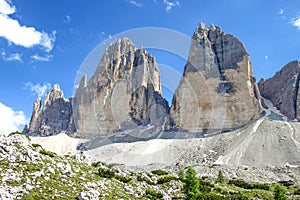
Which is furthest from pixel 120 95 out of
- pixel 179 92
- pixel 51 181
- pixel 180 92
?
pixel 51 181

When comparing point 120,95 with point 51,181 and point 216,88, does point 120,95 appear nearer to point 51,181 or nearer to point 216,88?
point 216,88

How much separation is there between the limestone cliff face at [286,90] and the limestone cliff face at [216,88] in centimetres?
1378

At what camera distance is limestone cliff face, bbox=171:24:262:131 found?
123 m

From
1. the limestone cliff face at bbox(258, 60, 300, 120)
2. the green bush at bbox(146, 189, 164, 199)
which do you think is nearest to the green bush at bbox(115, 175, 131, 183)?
the green bush at bbox(146, 189, 164, 199)

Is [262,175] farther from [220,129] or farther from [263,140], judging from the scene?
[220,129]

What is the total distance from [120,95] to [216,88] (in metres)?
68.9

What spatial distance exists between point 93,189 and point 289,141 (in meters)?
86.6

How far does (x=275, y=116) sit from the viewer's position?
12000cm

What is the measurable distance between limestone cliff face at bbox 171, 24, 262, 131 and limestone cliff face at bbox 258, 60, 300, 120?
1378 cm

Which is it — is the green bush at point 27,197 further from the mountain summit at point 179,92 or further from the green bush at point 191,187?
the mountain summit at point 179,92

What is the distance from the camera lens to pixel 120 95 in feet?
582

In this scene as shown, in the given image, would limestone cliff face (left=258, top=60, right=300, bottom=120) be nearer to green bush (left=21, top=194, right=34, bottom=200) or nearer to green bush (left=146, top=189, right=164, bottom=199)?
green bush (left=146, top=189, right=164, bottom=199)

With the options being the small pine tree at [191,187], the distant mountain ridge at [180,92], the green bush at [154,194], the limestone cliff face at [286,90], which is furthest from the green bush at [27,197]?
the limestone cliff face at [286,90]

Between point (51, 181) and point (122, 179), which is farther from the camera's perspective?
point (122, 179)
